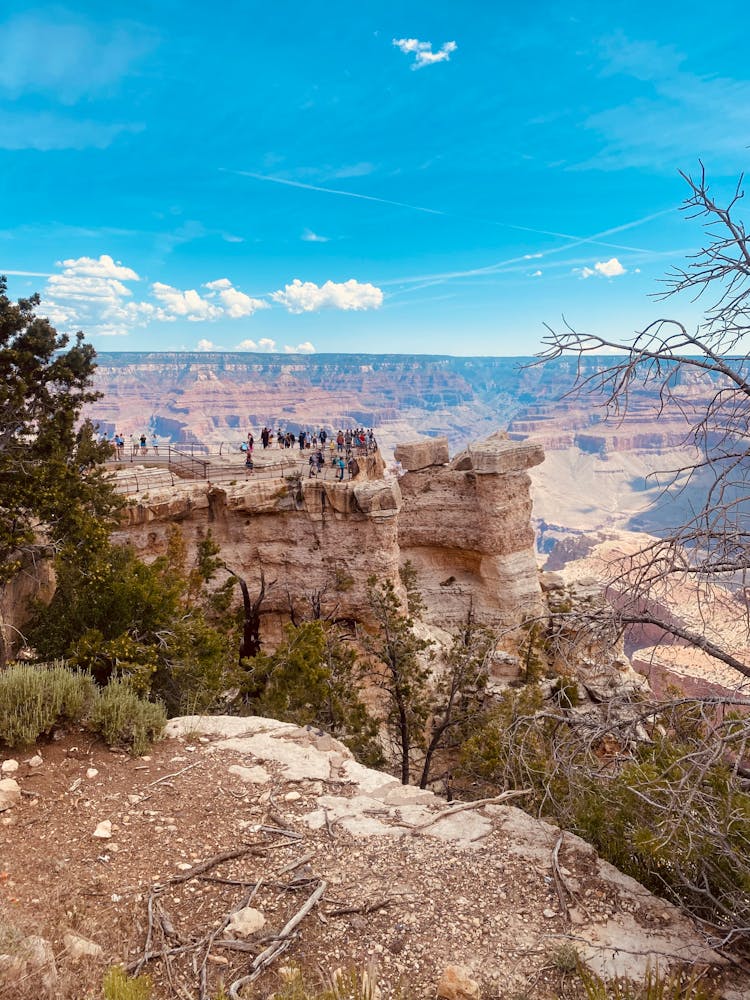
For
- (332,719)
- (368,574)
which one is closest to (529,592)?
(368,574)

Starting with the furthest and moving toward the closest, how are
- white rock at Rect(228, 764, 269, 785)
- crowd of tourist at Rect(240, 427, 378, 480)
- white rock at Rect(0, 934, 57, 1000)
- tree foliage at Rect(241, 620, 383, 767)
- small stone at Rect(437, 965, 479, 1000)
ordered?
crowd of tourist at Rect(240, 427, 378, 480) < tree foliage at Rect(241, 620, 383, 767) < white rock at Rect(228, 764, 269, 785) < small stone at Rect(437, 965, 479, 1000) < white rock at Rect(0, 934, 57, 1000)

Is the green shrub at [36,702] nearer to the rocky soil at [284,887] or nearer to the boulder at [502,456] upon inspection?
the rocky soil at [284,887]

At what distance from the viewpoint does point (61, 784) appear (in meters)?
6.61

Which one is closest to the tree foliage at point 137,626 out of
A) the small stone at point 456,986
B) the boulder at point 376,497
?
the small stone at point 456,986

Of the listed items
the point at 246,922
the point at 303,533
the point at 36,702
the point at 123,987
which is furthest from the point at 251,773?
the point at 303,533

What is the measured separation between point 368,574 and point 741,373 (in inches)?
750

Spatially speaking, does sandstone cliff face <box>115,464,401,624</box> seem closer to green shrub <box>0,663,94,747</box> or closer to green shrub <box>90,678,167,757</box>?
green shrub <box>90,678,167,757</box>

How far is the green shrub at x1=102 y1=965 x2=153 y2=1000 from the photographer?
12.3ft

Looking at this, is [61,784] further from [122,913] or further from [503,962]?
[503,962]

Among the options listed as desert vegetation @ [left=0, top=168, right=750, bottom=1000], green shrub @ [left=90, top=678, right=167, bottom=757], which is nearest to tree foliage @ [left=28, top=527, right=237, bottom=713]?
desert vegetation @ [left=0, top=168, right=750, bottom=1000]

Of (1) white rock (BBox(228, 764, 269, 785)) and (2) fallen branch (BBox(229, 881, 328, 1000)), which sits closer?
(2) fallen branch (BBox(229, 881, 328, 1000))

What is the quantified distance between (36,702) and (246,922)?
13.1ft

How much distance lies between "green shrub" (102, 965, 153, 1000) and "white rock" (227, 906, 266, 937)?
0.84 m

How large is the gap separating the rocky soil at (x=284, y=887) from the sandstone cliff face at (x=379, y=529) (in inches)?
590
